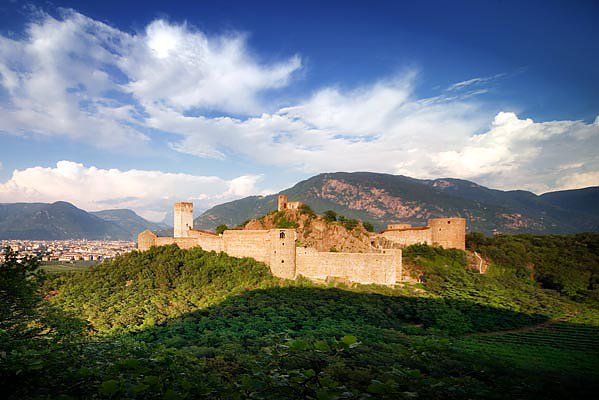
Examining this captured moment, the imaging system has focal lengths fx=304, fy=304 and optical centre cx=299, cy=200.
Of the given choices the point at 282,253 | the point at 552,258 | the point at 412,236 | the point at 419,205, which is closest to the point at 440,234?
the point at 412,236

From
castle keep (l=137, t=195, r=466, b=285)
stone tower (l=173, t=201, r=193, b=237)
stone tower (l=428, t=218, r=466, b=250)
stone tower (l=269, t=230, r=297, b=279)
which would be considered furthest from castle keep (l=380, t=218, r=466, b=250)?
stone tower (l=173, t=201, r=193, b=237)

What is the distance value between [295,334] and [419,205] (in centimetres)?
14015

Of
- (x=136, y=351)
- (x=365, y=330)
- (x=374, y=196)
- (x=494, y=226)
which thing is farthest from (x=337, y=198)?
(x=136, y=351)

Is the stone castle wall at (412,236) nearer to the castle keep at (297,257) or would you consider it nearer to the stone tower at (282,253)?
the castle keep at (297,257)

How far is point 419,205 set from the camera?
146m

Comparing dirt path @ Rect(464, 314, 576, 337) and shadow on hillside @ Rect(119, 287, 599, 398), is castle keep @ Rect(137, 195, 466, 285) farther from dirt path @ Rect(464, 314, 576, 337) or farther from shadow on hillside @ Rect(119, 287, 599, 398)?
dirt path @ Rect(464, 314, 576, 337)

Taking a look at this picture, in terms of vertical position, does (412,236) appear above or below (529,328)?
above

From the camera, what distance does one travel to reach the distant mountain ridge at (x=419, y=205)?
12731cm

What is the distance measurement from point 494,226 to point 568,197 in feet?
340

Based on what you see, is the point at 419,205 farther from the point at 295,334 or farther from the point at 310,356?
the point at 310,356

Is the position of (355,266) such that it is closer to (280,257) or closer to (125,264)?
(280,257)

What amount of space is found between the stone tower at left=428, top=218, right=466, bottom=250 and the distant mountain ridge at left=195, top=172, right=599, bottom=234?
79085mm

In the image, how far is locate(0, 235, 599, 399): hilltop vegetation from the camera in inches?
189

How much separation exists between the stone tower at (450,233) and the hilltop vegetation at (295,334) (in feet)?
6.36
